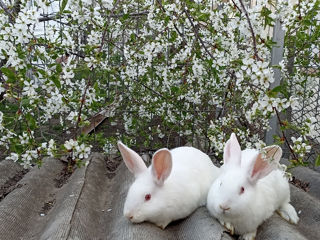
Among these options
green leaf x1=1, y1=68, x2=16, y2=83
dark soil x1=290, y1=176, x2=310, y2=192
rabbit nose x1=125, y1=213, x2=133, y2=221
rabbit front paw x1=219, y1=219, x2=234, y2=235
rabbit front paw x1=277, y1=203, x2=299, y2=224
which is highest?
green leaf x1=1, y1=68, x2=16, y2=83

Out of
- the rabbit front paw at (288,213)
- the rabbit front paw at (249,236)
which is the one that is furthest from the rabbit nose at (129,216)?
the rabbit front paw at (288,213)

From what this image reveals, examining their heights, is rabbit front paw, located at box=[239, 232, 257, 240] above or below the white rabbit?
below

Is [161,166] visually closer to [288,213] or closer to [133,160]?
[133,160]

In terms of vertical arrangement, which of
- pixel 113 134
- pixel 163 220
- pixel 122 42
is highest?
pixel 122 42

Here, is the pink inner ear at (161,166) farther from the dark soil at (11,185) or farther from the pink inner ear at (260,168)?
the dark soil at (11,185)

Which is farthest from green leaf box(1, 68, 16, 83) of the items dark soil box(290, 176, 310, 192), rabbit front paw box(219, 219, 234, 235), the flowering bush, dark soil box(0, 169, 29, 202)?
dark soil box(290, 176, 310, 192)

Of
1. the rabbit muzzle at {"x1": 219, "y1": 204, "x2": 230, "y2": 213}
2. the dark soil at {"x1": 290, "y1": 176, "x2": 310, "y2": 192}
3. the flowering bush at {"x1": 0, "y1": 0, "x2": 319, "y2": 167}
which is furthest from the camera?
the dark soil at {"x1": 290, "y1": 176, "x2": 310, "y2": 192}

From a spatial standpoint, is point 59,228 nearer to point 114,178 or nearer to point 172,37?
point 114,178

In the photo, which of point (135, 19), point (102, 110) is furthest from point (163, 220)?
point (135, 19)

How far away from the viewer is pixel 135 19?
3.92 metres

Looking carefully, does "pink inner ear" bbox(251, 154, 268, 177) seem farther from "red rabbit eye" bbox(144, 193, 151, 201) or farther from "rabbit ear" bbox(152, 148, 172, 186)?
"red rabbit eye" bbox(144, 193, 151, 201)

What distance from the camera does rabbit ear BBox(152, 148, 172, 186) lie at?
6.95ft

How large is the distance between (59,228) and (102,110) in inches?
67.5

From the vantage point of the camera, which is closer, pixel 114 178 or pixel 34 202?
pixel 34 202
